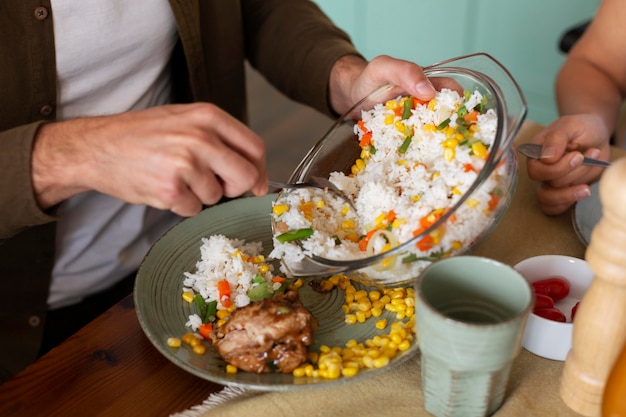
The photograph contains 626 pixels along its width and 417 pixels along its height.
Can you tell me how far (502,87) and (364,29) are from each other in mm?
3087

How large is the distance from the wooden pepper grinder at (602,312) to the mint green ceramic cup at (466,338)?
0.09 meters

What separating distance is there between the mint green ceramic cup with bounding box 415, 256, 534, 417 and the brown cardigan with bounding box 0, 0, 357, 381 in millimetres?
697

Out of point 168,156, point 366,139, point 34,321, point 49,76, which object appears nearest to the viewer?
point 168,156

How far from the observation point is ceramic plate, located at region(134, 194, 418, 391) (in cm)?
98

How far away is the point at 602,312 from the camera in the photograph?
0.83 metres

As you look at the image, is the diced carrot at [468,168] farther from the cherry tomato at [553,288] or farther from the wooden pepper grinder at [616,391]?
the wooden pepper grinder at [616,391]

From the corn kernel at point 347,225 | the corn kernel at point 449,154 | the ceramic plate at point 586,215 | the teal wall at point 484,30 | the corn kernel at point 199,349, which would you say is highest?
the corn kernel at point 449,154

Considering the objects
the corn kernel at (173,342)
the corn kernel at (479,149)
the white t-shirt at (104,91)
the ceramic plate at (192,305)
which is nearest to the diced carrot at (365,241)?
the ceramic plate at (192,305)

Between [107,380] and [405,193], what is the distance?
0.58m

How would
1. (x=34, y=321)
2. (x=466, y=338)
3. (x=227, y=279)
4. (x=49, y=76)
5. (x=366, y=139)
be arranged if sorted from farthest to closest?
(x=34, y=321) < (x=49, y=76) < (x=366, y=139) < (x=227, y=279) < (x=466, y=338)

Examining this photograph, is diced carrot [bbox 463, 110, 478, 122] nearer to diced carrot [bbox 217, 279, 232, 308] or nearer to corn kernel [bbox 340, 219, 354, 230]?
corn kernel [bbox 340, 219, 354, 230]

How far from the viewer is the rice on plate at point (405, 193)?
1.02 m

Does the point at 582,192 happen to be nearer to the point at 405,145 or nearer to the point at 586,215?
the point at 586,215

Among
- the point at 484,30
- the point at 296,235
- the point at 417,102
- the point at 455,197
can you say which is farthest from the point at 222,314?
the point at 484,30
